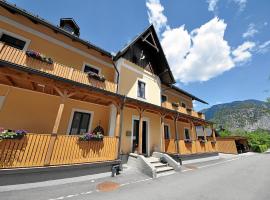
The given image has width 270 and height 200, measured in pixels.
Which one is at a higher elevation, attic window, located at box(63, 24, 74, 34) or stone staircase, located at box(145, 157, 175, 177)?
attic window, located at box(63, 24, 74, 34)

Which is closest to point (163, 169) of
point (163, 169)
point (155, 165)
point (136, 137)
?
point (163, 169)

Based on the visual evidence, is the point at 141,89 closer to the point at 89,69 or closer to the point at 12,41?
the point at 89,69

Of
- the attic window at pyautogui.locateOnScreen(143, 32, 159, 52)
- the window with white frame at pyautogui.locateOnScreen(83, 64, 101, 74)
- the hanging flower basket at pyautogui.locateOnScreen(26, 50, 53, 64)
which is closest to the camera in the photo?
the hanging flower basket at pyautogui.locateOnScreen(26, 50, 53, 64)

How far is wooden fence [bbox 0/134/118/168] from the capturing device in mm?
5195

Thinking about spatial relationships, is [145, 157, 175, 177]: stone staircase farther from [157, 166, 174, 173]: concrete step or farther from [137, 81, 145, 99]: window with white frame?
[137, 81, 145, 99]: window with white frame

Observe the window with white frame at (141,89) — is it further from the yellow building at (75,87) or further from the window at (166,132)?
the window at (166,132)

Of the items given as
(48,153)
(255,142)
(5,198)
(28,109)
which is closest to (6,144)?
(48,153)

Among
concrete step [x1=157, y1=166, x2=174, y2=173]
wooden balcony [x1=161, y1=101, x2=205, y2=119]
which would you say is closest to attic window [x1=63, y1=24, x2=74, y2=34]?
wooden balcony [x1=161, y1=101, x2=205, y2=119]

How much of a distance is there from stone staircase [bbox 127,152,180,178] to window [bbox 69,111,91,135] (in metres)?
3.93

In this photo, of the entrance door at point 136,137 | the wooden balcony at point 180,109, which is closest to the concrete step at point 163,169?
the entrance door at point 136,137

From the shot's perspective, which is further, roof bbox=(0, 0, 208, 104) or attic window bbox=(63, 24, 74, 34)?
attic window bbox=(63, 24, 74, 34)

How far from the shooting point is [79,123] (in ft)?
32.0

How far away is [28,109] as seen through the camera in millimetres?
8211

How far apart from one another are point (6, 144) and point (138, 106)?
24.2 feet
